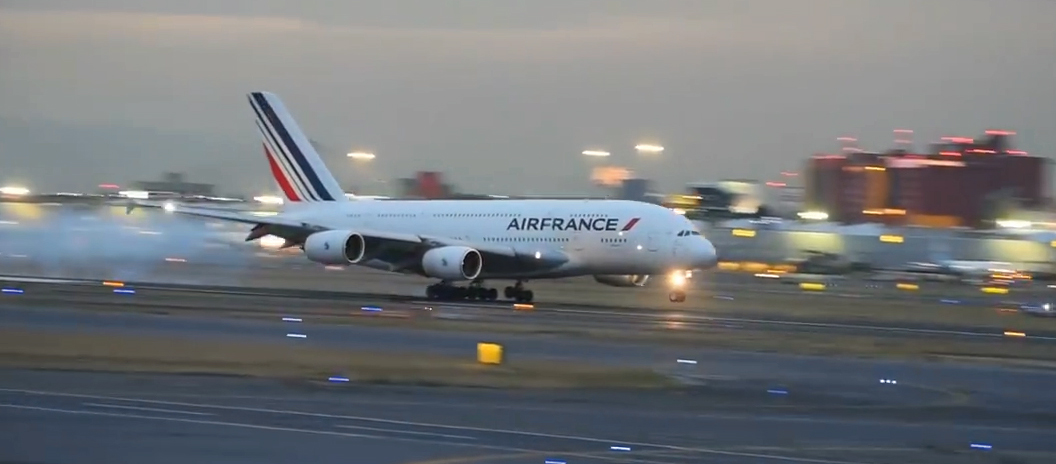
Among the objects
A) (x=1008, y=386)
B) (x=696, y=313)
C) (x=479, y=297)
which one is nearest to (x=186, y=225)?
(x=479, y=297)

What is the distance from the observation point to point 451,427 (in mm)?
19203

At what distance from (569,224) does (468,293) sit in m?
4.48

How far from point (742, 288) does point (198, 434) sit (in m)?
52.8

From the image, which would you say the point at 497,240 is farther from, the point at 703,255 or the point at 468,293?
the point at 703,255

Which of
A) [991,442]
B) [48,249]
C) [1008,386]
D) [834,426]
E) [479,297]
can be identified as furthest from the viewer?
[48,249]

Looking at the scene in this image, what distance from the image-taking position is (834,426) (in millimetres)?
20375

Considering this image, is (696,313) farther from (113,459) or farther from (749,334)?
(113,459)

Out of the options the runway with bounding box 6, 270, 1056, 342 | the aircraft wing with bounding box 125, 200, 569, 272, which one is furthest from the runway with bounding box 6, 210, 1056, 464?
the aircraft wing with bounding box 125, 200, 569, 272

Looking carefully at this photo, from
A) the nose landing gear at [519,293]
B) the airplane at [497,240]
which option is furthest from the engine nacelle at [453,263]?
the nose landing gear at [519,293]

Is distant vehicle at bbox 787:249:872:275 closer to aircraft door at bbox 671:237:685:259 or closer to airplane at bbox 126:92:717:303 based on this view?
airplane at bbox 126:92:717:303

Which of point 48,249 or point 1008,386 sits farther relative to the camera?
point 48,249

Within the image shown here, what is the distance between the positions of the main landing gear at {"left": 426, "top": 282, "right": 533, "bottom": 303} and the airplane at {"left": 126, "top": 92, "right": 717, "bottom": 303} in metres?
0.04

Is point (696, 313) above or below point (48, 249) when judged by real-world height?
below

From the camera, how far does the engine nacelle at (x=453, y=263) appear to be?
5281cm
